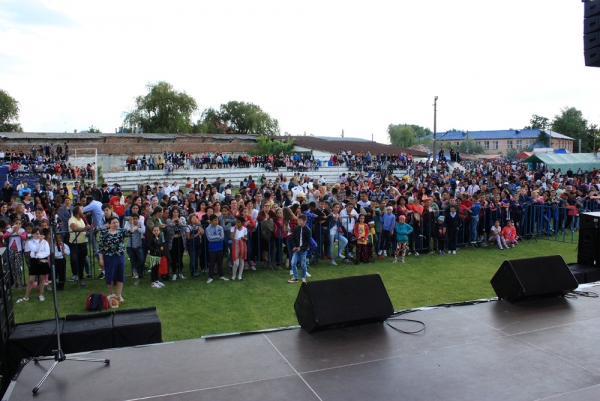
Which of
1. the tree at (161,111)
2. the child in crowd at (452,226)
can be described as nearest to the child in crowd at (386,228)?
the child in crowd at (452,226)

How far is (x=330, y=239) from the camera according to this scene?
12.1m

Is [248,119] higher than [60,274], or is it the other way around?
[248,119]

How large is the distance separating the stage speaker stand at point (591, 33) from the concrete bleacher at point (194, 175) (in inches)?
1068

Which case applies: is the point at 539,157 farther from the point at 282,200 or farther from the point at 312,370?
the point at 312,370

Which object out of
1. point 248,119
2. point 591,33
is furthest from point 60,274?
point 248,119

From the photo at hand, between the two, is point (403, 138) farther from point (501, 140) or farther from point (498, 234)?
point (498, 234)

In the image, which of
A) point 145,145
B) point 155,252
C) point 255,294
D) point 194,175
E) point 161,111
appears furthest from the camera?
point 161,111

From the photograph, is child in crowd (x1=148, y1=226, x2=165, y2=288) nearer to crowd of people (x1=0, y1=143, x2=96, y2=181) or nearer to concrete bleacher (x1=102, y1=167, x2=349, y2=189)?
crowd of people (x1=0, y1=143, x2=96, y2=181)

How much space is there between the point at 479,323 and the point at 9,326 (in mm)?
5994

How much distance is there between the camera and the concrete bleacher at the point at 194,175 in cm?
3153

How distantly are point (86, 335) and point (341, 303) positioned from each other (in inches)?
124

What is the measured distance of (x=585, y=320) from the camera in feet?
21.0

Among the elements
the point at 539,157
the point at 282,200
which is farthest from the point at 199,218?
the point at 539,157

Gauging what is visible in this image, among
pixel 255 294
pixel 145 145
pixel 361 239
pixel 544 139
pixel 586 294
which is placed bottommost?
pixel 255 294
